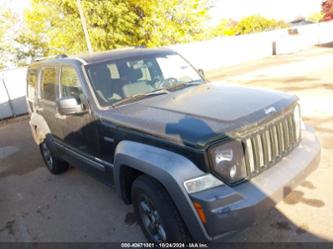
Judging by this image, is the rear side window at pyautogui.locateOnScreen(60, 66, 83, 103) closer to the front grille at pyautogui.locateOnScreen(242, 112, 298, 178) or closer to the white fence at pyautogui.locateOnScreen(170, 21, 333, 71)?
the front grille at pyautogui.locateOnScreen(242, 112, 298, 178)

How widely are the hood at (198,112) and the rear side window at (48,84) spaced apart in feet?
4.91

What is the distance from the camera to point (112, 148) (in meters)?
3.15

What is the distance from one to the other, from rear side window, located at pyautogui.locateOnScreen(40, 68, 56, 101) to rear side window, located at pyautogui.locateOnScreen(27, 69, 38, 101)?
0.41 meters

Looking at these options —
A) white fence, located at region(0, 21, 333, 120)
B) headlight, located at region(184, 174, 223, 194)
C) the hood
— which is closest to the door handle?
the hood

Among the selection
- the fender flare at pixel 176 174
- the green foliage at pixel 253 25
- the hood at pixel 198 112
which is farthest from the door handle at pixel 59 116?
the green foliage at pixel 253 25

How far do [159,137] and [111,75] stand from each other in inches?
53.3

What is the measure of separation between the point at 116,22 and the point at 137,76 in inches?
692

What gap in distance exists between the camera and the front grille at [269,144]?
7.97 ft

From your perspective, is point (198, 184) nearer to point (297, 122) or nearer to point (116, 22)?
point (297, 122)

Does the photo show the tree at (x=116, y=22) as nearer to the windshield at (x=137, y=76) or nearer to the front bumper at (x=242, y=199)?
the windshield at (x=137, y=76)

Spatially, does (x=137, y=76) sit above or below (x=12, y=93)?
above

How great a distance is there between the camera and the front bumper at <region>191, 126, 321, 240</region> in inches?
86.2

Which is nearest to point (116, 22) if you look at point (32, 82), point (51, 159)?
point (32, 82)

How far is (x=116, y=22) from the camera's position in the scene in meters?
19.8
